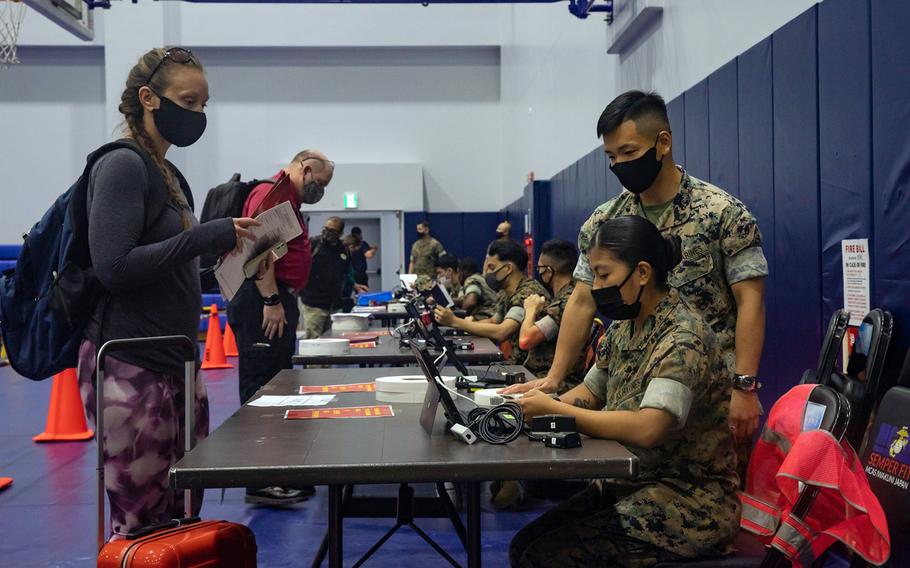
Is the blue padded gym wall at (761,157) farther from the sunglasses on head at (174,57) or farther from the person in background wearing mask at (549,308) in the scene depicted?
the sunglasses on head at (174,57)

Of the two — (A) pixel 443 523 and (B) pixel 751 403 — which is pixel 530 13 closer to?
(A) pixel 443 523

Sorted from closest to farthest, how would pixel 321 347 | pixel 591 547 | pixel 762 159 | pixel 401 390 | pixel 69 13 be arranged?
pixel 591 547, pixel 401 390, pixel 762 159, pixel 321 347, pixel 69 13

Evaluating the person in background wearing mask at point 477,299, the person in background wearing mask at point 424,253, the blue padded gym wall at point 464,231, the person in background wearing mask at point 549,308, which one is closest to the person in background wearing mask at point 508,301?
the person in background wearing mask at point 549,308

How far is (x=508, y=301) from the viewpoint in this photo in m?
5.22

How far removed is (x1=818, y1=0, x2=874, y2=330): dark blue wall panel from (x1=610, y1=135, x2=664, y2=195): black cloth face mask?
64 centimetres

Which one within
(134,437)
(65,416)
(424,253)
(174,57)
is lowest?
(65,416)

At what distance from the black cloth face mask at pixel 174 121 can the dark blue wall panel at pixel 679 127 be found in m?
3.20

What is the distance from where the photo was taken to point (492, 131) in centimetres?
1744

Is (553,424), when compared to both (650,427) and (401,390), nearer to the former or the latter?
(650,427)

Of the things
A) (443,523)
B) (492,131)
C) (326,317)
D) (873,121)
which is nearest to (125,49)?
(492,131)

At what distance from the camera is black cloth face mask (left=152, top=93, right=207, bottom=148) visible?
227 centimetres

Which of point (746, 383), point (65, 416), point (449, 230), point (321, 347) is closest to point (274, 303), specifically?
point (321, 347)

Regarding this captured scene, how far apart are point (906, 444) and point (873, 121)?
1.22 meters

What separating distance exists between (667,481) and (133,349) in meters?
1.32
